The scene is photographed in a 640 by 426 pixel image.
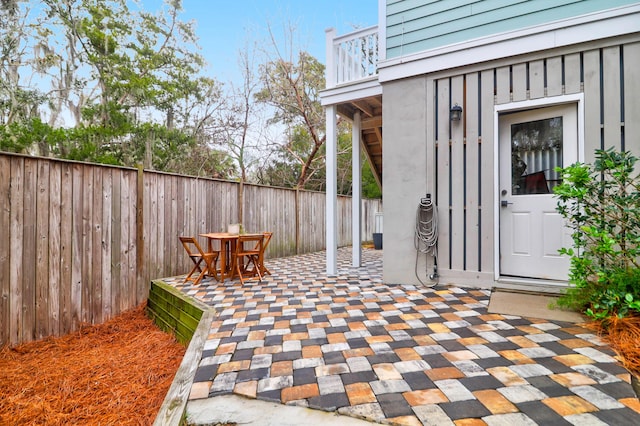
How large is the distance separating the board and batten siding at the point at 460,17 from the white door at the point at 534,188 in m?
0.91

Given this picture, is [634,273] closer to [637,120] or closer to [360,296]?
[637,120]

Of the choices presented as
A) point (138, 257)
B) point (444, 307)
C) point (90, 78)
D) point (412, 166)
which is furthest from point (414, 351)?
point (90, 78)

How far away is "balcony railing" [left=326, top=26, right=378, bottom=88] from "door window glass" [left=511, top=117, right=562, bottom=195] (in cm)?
201

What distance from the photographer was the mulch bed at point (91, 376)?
200 centimetres

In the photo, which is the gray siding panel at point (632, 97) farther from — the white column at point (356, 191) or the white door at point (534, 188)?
the white column at point (356, 191)

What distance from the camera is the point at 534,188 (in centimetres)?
336

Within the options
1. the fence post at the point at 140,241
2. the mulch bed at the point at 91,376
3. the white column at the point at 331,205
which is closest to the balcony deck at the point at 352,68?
the white column at the point at 331,205

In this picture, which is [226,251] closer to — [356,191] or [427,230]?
[356,191]

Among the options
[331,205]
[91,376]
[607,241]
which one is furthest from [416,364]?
[331,205]

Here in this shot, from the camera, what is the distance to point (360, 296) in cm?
330

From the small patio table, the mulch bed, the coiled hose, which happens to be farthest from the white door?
the mulch bed

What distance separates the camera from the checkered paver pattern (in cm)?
136

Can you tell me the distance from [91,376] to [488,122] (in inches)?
173

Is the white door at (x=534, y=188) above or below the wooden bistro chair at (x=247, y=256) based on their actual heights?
above
